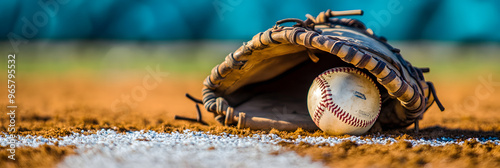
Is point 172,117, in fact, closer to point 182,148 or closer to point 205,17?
point 182,148

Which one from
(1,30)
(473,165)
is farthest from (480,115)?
(1,30)

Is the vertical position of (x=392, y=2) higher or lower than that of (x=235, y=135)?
higher

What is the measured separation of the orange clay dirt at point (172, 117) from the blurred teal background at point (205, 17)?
3.33ft

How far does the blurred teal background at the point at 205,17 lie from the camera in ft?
25.2

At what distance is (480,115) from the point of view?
4250 millimetres

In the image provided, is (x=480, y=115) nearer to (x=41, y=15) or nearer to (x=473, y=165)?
(x=473, y=165)

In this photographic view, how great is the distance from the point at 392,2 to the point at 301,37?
5.94m

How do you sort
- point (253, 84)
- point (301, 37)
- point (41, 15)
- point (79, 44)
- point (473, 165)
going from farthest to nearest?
point (79, 44), point (41, 15), point (253, 84), point (301, 37), point (473, 165)

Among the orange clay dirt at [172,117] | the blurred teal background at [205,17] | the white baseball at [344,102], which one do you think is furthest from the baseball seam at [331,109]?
the blurred teal background at [205,17]

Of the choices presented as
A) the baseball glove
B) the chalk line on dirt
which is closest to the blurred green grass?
the baseball glove

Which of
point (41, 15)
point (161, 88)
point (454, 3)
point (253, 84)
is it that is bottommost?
point (253, 84)

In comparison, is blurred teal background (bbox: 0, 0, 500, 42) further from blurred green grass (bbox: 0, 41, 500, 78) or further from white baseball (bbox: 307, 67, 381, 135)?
white baseball (bbox: 307, 67, 381, 135)

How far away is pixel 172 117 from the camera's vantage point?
4.03 m

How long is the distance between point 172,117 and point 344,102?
2194 millimetres
